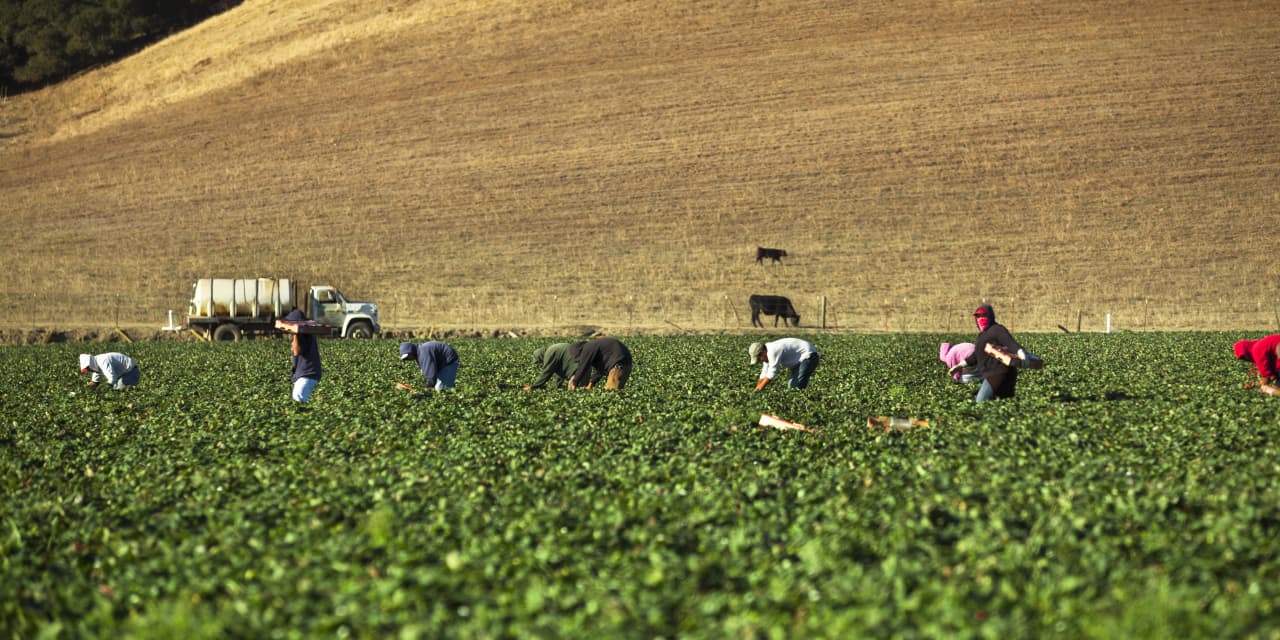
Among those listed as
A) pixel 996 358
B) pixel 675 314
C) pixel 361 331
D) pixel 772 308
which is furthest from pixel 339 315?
pixel 996 358

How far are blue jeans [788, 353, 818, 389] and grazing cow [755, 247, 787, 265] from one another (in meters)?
38.5

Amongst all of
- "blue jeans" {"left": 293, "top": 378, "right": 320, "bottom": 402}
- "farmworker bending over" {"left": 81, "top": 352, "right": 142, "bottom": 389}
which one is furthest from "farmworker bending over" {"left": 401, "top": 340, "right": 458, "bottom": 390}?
"farmworker bending over" {"left": 81, "top": 352, "right": 142, "bottom": 389}

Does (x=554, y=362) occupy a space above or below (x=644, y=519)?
above

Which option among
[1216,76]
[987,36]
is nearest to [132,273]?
[987,36]

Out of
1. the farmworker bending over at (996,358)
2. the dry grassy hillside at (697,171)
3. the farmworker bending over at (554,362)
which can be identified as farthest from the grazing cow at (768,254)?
the farmworker bending over at (996,358)

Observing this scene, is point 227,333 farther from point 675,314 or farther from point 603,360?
point 603,360

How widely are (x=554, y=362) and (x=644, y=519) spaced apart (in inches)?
428

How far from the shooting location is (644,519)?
9656 millimetres

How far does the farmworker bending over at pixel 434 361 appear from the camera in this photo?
20.9 m

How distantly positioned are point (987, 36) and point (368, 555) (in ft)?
238

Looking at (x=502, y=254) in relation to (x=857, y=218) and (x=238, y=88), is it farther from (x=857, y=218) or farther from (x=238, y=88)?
(x=238, y=88)

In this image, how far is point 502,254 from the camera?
61.8 metres

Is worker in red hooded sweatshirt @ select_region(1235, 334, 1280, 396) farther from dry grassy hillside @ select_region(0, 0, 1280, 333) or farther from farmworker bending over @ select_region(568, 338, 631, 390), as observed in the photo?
dry grassy hillside @ select_region(0, 0, 1280, 333)

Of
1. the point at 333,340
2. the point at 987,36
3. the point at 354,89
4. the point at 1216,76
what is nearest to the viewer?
the point at 333,340
